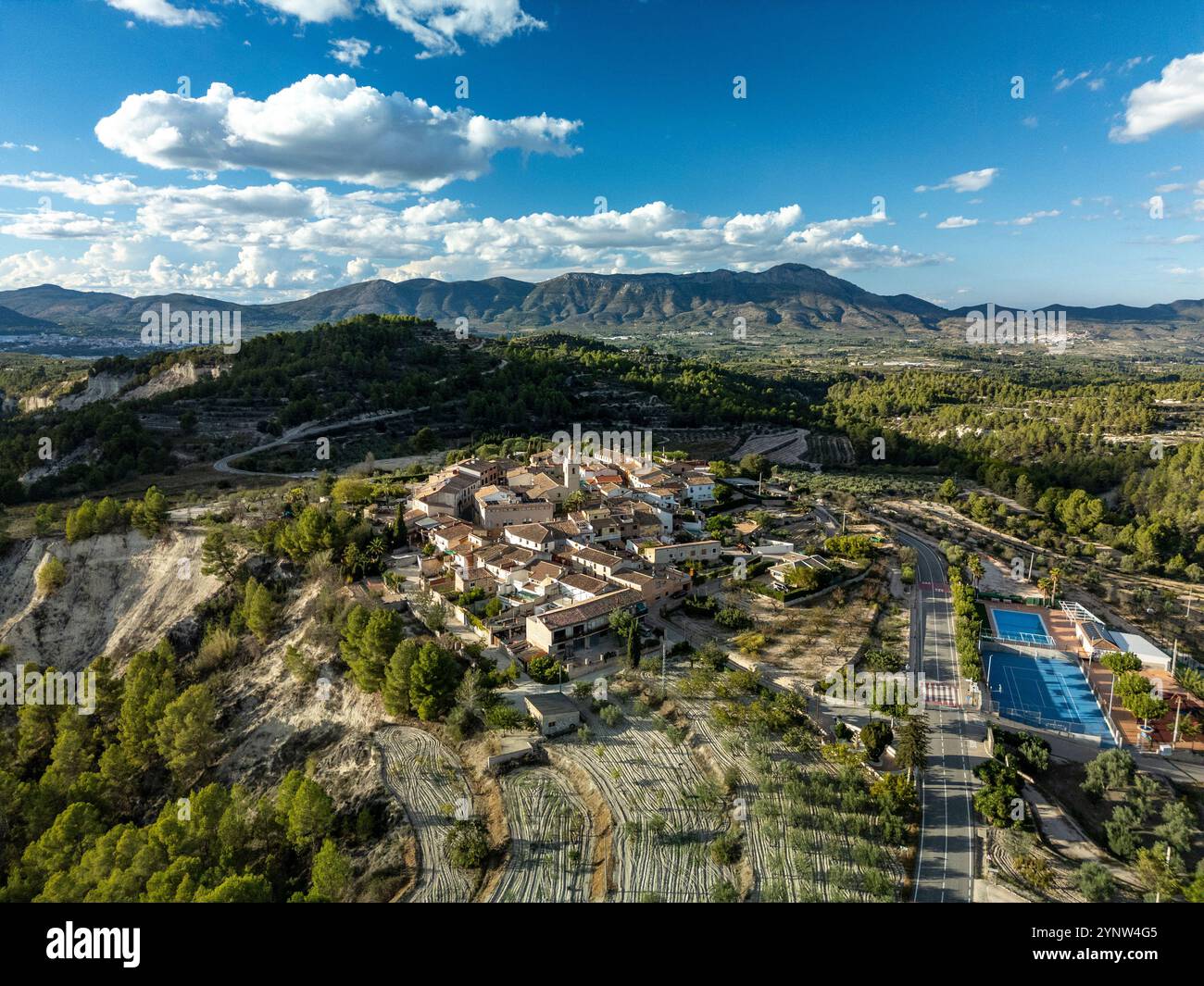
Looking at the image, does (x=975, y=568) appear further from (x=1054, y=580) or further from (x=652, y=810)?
(x=652, y=810)

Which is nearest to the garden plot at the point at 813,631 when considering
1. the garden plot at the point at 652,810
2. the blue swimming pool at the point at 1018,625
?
the blue swimming pool at the point at 1018,625

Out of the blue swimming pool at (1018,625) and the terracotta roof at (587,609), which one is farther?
the blue swimming pool at (1018,625)

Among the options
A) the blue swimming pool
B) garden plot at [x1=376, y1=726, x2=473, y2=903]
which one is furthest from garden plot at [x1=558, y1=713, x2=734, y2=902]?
the blue swimming pool

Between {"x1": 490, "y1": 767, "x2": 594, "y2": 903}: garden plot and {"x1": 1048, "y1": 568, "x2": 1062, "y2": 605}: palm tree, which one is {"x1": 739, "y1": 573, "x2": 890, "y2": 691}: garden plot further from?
{"x1": 490, "y1": 767, "x2": 594, "y2": 903}: garden plot

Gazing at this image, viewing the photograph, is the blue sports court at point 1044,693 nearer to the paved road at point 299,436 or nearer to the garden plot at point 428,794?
the garden plot at point 428,794
